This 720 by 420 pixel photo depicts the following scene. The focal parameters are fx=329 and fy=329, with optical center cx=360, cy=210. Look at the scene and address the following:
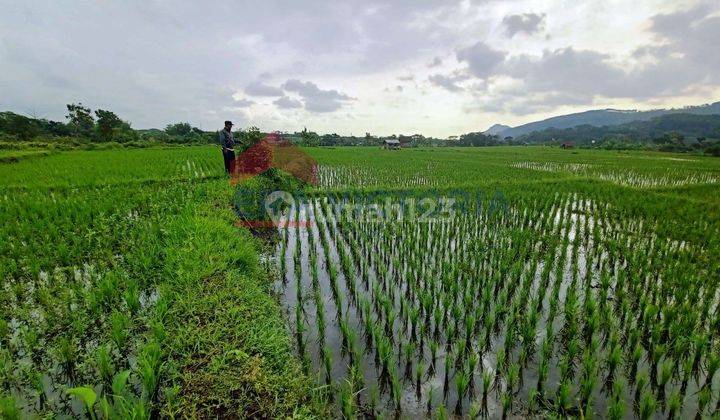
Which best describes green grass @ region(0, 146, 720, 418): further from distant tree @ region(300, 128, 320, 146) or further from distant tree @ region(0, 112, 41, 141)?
distant tree @ region(300, 128, 320, 146)

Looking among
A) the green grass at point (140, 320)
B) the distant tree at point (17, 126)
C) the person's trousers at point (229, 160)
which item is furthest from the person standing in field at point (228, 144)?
the distant tree at point (17, 126)

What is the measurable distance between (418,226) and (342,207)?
2349mm

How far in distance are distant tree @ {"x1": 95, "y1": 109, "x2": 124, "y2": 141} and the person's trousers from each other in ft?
112

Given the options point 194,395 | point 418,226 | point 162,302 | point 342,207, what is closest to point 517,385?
point 194,395

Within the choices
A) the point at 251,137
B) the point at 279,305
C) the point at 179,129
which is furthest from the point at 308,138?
the point at 279,305

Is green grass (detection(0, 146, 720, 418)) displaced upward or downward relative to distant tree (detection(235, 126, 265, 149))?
downward

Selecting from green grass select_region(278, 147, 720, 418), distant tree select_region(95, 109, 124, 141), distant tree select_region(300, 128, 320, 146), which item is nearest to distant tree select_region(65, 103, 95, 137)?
distant tree select_region(95, 109, 124, 141)

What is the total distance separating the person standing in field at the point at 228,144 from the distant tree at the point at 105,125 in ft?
113

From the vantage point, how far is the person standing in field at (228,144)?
30.0 ft

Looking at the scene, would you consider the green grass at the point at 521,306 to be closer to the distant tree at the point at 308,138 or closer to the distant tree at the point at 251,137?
the distant tree at the point at 251,137

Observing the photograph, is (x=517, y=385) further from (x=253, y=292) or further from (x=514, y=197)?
(x=514, y=197)

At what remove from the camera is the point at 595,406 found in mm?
2479

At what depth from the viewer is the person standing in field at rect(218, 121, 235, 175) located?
9.14 meters

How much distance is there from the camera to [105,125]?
36188 mm
